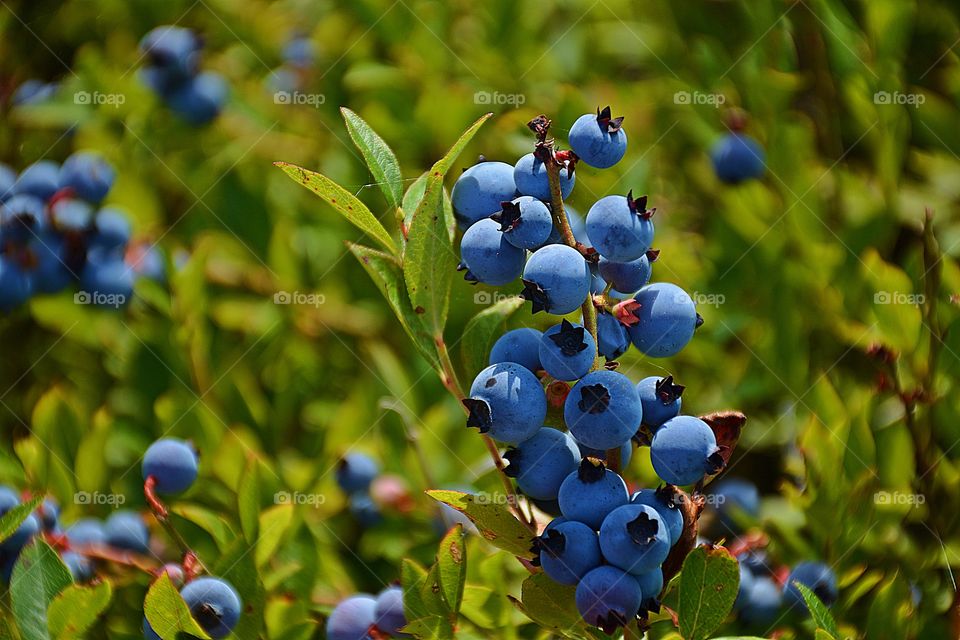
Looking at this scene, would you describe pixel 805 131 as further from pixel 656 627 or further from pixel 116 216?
pixel 116 216

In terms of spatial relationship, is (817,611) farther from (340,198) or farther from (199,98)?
(199,98)

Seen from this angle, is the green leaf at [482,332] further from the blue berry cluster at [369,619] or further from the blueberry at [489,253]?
the blue berry cluster at [369,619]

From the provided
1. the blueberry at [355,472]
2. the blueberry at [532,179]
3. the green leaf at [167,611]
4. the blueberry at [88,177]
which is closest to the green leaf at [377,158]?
the blueberry at [532,179]

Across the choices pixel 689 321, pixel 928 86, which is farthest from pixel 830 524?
pixel 928 86

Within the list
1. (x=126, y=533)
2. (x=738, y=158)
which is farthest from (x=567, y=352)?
(x=738, y=158)

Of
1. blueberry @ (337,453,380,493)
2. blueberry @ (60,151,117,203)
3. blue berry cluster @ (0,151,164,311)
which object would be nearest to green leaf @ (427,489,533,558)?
blueberry @ (337,453,380,493)
